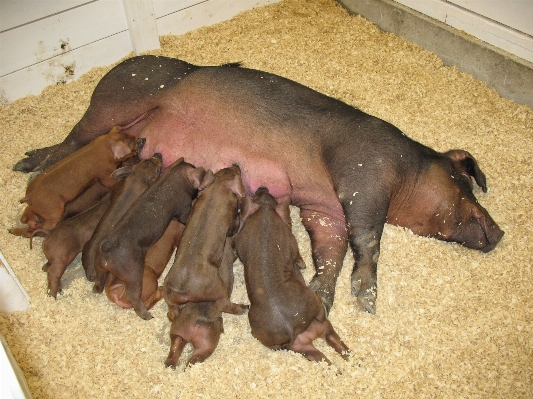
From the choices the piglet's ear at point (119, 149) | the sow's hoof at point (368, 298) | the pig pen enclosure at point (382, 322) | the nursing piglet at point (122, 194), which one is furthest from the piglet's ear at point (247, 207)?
the piglet's ear at point (119, 149)

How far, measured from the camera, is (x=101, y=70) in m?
4.44

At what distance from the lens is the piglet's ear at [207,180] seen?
2949 millimetres

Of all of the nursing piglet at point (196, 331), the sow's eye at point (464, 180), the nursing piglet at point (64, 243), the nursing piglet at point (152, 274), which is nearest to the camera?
the nursing piglet at point (196, 331)

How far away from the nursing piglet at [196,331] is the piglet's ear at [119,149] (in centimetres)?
110

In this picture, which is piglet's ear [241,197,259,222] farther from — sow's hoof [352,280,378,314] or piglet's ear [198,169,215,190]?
sow's hoof [352,280,378,314]

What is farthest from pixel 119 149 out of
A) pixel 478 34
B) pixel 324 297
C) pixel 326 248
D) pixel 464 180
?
pixel 478 34

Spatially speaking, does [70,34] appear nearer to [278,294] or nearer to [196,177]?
[196,177]

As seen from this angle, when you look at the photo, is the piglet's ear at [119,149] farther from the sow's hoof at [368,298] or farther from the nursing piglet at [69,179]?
the sow's hoof at [368,298]

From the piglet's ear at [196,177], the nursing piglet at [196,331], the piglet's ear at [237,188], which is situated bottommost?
the nursing piglet at [196,331]

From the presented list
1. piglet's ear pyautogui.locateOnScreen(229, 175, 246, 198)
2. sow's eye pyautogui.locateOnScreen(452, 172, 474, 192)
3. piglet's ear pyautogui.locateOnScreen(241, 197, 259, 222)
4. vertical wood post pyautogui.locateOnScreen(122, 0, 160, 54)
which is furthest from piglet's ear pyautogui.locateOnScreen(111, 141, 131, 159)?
sow's eye pyautogui.locateOnScreen(452, 172, 474, 192)

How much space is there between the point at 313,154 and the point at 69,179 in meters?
1.45

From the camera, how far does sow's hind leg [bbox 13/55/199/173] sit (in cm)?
337

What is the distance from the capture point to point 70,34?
420cm

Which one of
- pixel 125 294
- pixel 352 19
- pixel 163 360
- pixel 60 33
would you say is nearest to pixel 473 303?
pixel 163 360
